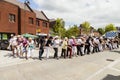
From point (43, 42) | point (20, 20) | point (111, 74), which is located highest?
point (20, 20)

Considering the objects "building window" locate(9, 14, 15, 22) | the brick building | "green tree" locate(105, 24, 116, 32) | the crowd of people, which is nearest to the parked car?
the brick building

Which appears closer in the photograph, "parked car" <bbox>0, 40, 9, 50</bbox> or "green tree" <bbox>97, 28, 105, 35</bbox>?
"parked car" <bbox>0, 40, 9, 50</bbox>

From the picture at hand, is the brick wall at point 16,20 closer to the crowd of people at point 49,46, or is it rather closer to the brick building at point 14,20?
the brick building at point 14,20

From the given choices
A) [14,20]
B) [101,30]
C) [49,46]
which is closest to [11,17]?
[14,20]

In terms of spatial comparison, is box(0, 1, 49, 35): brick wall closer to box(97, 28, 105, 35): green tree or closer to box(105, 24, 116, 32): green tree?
box(105, 24, 116, 32): green tree

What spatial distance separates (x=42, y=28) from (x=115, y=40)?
2675 centimetres

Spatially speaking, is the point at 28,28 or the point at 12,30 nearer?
the point at 12,30

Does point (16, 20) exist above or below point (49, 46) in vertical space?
above

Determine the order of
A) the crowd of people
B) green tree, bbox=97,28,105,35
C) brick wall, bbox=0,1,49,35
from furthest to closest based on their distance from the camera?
green tree, bbox=97,28,105,35
brick wall, bbox=0,1,49,35
the crowd of people

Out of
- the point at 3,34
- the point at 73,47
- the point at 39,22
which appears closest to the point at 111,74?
the point at 73,47

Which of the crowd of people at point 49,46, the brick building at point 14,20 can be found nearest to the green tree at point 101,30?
the brick building at point 14,20

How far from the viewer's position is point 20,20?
45.1m

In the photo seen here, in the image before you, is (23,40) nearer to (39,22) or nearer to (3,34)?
(3,34)

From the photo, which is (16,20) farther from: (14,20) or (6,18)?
(6,18)
